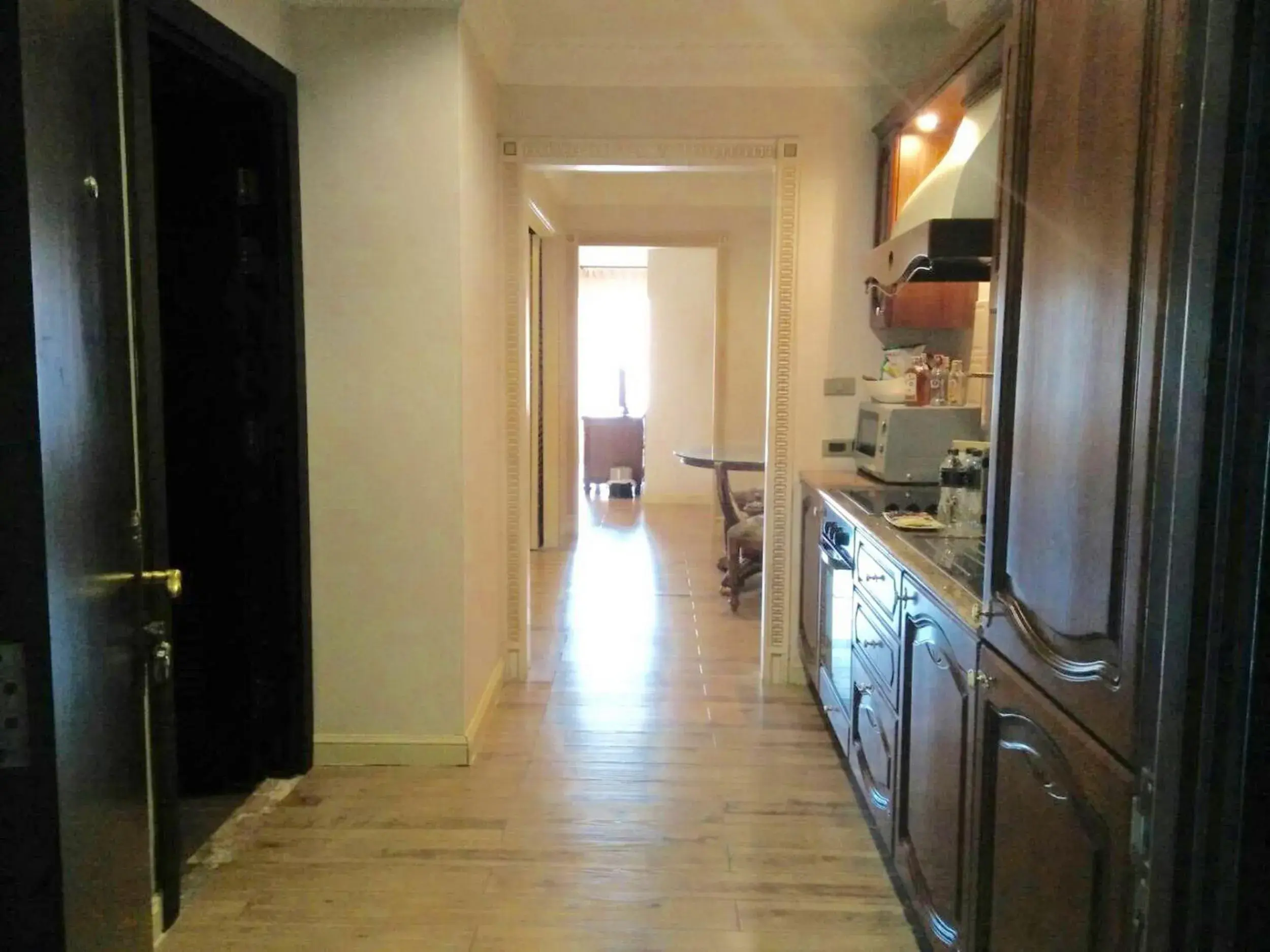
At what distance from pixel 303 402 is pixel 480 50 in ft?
4.63

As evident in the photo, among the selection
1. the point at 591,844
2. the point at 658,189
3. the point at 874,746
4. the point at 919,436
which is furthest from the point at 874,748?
the point at 658,189

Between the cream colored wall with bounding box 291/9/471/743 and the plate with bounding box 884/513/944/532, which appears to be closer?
the plate with bounding box 884/513/944/532

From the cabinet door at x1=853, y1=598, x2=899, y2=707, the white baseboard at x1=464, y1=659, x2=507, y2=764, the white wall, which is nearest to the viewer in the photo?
the cabinet door at x1=853, y1=598, x2=899, y2=707

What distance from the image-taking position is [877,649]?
251 cm

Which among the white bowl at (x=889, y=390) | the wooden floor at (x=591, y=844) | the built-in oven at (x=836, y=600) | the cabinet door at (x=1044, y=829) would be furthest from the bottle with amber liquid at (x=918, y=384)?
the cabinet door at (x=1044, y=829)

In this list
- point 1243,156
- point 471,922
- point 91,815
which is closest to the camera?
point 1243,156

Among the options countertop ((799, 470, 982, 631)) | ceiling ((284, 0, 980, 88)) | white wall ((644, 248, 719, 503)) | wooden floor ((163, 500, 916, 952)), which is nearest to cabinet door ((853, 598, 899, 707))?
countertop ((799, 470, 982, 631))

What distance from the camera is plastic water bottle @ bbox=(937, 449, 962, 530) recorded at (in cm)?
265

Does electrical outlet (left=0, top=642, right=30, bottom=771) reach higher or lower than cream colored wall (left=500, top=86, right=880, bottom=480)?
lower

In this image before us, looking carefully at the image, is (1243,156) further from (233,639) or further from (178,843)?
(233,639)

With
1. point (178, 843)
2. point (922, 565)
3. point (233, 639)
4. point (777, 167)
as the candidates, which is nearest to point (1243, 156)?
point (922, 565)

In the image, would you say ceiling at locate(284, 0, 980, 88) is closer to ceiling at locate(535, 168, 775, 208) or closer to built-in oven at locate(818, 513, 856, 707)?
built-in oven at locate(818, 513, 856, 707)

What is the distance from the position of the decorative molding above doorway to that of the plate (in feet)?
3.78

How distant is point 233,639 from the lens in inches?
117
